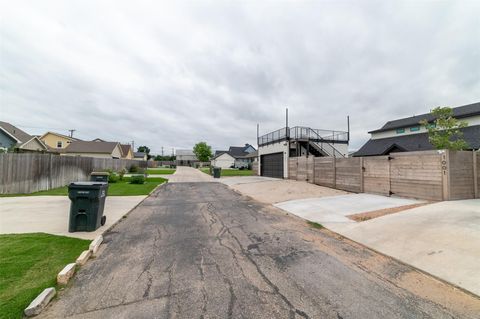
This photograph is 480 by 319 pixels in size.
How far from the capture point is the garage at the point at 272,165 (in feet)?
69.4

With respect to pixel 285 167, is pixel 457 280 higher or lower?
lower

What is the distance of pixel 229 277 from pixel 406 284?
2.69 meters

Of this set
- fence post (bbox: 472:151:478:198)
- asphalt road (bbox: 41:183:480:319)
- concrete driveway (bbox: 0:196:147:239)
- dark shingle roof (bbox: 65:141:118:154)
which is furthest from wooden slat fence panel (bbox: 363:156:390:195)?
dark shingle roof (bbox: 65:141:118:154)

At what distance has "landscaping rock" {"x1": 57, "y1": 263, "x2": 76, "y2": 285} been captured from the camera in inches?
Answer: 120

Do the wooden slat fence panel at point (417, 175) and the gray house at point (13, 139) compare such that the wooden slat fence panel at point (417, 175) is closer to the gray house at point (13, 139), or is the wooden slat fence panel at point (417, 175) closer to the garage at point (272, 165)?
the garage at point (272, 165)

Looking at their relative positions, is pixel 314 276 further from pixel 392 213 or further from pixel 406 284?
pixel 392 213

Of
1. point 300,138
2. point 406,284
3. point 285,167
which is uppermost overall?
point 300,138

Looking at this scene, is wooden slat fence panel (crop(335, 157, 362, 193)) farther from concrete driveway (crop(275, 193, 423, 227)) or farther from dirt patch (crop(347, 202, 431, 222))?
dirt patch (crop(347, 202, 431, 222))

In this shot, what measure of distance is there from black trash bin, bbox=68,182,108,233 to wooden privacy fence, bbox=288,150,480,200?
11.4 meters

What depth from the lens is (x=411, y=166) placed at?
29.7 feet

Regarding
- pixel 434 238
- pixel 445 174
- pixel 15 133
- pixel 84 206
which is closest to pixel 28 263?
pixel 84 206

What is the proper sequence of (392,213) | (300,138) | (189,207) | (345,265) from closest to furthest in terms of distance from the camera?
(345,265), (392,213), (189,207), (300,138)

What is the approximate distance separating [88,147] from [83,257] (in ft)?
150

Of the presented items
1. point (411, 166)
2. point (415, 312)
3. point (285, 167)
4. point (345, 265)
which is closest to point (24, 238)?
point (345, 265)
